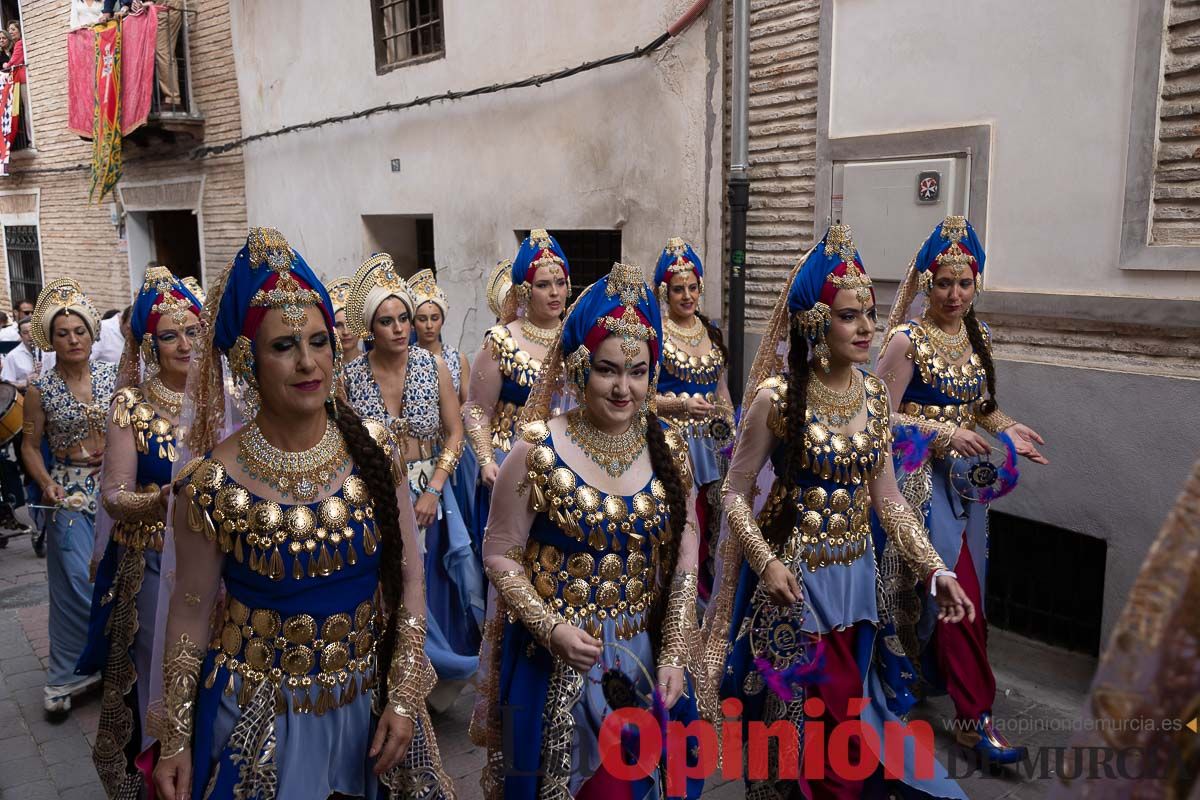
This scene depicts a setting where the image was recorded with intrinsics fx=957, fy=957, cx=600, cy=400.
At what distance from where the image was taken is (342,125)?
1273cm

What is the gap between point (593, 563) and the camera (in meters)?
3.11

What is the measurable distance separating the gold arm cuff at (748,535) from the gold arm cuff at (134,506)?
2289 mm

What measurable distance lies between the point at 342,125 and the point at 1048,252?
9.66 metres

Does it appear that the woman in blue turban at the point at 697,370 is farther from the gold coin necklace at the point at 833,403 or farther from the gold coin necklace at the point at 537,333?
the gold coin necklace at the point at 833,403

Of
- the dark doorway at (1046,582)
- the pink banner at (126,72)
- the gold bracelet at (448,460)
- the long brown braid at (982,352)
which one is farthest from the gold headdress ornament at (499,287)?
the pink banner at (126,72)

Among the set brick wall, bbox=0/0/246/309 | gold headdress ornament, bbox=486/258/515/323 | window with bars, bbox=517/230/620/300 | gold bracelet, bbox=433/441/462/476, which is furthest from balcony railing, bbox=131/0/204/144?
gold bracelet, bbox=433/441/462/476

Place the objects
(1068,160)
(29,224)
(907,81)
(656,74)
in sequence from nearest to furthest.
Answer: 1. (1068,160)
2. (907,81)
3. (656,74)
4. (29,224)

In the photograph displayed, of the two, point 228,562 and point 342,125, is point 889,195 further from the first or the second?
point 342,125

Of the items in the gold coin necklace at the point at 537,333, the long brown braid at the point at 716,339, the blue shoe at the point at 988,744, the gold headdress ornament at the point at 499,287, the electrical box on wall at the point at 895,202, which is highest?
the electrical box on wall at the point at 895,202

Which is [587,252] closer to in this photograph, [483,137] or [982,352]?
[483,137]

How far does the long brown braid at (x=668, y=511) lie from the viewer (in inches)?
127

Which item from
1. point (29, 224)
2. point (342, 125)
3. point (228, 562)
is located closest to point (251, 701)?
point (228, 562)

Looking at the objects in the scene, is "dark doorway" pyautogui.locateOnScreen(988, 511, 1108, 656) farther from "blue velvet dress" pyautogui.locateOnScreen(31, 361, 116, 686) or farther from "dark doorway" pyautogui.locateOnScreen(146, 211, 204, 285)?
"dark doorway" pyautogui.locateOnScreen(146, 211, 204, 285)

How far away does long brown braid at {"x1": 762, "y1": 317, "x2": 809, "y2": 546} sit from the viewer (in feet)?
12.5
